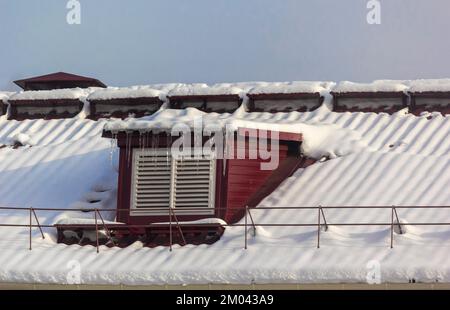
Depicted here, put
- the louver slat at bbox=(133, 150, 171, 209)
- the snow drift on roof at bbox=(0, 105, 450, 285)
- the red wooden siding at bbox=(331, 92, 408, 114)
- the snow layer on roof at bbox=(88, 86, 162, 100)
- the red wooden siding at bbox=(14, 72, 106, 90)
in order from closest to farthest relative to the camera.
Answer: the snow drift on roof at bbox=(0, 105, 450, 285), the louver slat at bbox=(133, 150, 171, 209), the red wooden siding at bbox=(331, 92, 408, 114), the snow layer on roof at bbox=(88, 86, 162, 100), the red wooden siding at bbox=(14, 72, 106, 90)

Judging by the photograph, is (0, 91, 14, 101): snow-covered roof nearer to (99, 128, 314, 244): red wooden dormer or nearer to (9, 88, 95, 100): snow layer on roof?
(9, 88, 95, 100): snow layer on roof

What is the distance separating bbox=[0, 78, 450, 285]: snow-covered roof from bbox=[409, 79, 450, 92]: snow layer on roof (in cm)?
62

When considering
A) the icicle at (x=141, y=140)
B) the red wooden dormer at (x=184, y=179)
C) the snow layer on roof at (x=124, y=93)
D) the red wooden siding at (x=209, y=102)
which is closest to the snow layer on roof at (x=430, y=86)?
the red wooden siding at (x=209, y=102)

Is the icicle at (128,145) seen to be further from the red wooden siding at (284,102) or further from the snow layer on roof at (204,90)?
the red wooden siding at (284,102)

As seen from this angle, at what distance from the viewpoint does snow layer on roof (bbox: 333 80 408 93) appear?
2734 centimetres

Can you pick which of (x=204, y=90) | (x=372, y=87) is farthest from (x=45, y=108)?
(x=372, y=87)

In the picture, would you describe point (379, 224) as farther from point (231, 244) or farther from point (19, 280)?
point (19, 280)

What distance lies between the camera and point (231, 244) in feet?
72.7

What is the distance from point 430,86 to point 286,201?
17.8 feet

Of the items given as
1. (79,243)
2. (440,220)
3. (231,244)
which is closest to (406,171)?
(440,220)

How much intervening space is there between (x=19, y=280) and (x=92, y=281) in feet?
4.90

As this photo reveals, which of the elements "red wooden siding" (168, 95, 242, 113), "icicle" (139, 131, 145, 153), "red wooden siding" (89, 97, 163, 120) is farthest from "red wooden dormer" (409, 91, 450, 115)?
"icicle" (139, 131, 145, 153)

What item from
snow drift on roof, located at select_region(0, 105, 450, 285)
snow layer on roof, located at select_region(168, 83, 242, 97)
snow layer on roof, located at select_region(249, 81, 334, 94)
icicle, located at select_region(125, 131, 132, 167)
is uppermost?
snow layer on roof, located at select_region(249, 81, 334, 94)

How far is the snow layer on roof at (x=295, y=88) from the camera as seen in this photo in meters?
28.1
